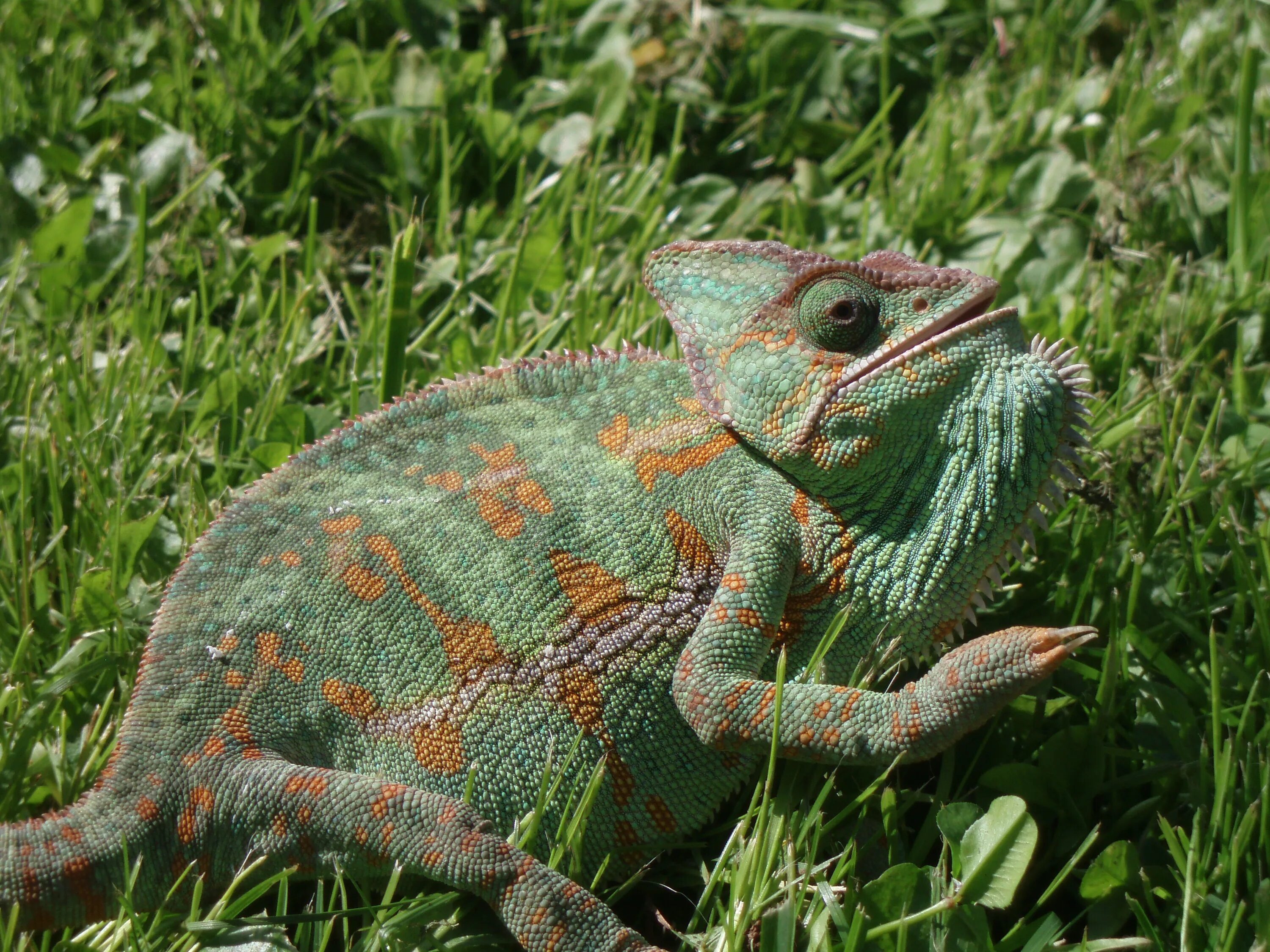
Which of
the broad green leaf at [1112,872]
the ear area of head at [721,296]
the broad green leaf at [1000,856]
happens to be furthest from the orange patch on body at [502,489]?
the broad green leaf at [1112,872]

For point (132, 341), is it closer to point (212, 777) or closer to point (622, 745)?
point (212, 777)

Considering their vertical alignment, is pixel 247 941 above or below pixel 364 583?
below

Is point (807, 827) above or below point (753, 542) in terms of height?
below

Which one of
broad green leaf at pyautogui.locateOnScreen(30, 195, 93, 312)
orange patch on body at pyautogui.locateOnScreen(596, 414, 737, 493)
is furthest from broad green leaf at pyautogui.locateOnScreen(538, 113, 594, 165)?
orange patch on body at pyautogui.locateOnScreen(596, 414, 737, 493)

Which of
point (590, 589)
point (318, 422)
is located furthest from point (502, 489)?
point (318, 422)

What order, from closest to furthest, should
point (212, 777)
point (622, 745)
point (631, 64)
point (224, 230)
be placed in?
1. point (212, 777)
2. point (622, 745)
3. point (224, 230)
4. point (631, 64)

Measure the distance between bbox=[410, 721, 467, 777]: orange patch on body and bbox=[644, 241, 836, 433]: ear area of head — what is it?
0.78m

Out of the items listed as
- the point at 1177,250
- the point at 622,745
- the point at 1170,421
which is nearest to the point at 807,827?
the point at 622,745

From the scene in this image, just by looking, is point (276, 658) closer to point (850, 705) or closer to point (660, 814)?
point (660, 814)

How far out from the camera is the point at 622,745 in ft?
8.14

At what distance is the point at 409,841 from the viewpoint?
2.30 m

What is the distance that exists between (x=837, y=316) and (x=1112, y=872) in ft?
3.81

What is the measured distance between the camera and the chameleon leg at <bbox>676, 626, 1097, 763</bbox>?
2.24 meters

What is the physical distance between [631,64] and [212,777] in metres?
3.15
